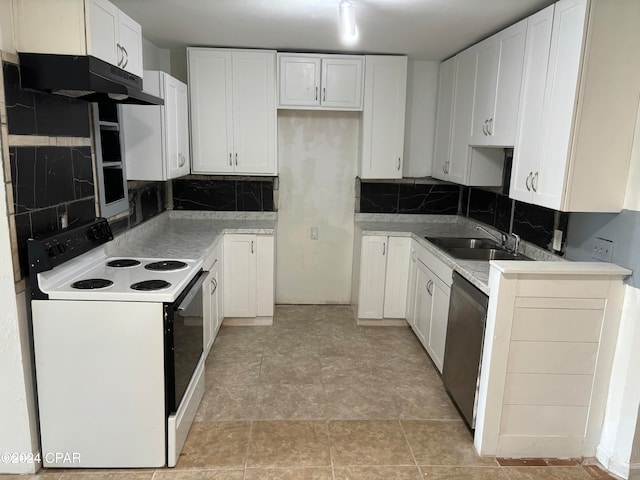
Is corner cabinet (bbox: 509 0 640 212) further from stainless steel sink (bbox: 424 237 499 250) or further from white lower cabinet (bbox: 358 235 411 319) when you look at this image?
white lower cabinet (bbox: 358 235 411 319)

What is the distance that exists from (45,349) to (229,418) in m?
1.09

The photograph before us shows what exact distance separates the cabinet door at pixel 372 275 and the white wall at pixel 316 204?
23.3 inches

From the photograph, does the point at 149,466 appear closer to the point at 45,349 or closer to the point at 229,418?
the point at 229,418

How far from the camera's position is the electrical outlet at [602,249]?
235 centimetres

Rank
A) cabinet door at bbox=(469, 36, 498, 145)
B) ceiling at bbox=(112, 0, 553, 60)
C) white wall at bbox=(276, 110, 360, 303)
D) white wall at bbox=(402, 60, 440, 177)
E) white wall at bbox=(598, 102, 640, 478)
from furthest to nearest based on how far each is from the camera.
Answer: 1. white wall at bbox=(276, 110, 360, 303)
2. white wall at bbox=(402, 60, 440, 177)
3. cabinet door at bbox=(469, 36, 498, 145)
4. ceiling at bbox=(112, 0, 553, 60)
5. white wall at bbox=(598, 102, 640, 478)

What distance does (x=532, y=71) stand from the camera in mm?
2564

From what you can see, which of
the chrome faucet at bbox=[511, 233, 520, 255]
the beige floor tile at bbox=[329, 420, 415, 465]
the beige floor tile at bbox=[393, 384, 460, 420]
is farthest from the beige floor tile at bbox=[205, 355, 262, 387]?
the chrome faucet at bbox=[511, 233, 520, 255]

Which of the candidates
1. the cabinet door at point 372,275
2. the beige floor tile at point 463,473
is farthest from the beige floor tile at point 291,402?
the cabinet door at point 372,275

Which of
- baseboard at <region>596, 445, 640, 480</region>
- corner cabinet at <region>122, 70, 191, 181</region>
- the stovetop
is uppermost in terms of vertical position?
corner cabinet at <region>122, 70, 191, 181</region>

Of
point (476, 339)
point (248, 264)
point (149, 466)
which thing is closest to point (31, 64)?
point (149, 466)

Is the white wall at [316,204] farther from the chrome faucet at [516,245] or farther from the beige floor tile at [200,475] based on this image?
the beige floor tile at [200,475]

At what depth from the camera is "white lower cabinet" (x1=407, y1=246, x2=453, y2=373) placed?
3162mm

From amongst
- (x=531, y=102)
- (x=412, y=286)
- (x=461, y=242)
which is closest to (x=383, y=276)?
(x=412, y=286)

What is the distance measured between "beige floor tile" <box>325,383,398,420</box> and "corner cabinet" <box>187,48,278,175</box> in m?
1.94
